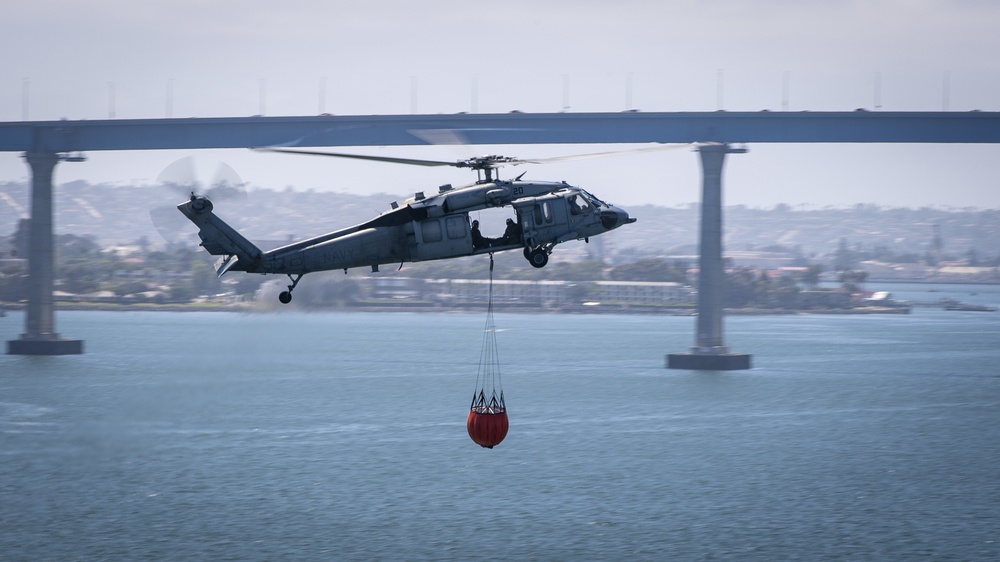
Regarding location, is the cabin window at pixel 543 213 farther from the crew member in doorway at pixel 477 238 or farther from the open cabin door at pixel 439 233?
the open cabin door at pixel 439 233

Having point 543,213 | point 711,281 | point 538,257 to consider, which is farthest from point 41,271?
point 538,257

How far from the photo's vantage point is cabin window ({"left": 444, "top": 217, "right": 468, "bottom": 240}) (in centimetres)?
2902

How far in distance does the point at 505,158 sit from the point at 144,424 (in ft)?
227

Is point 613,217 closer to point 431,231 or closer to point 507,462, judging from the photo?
point 431,231

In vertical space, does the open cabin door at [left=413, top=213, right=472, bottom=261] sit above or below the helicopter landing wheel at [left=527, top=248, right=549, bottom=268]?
above

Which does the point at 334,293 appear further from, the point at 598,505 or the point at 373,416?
the point at 598,505

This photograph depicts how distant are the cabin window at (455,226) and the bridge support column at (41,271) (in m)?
81.0

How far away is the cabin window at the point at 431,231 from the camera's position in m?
29.0

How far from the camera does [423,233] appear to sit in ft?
95.2

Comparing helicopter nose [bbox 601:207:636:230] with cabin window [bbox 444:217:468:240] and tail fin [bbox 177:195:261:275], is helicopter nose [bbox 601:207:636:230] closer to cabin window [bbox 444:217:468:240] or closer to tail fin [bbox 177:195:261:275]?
cabin window [bbox 444:217:468:240]

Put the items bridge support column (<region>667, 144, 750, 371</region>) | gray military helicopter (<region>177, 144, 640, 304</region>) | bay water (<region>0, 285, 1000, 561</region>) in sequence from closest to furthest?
gray military helicopter (<region>177, 144, 640, 304</region>), bay water (<region>0, 285, 1000, 561</region>), bridge support column (<region>667, 144, 750, 371</region>)

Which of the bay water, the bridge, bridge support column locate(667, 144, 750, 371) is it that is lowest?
the bay water

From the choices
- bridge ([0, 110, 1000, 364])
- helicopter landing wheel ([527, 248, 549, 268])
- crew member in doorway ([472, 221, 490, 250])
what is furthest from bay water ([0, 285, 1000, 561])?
crew member in doorway ([472, 221, 490, 250])

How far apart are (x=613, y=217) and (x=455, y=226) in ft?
14.2
